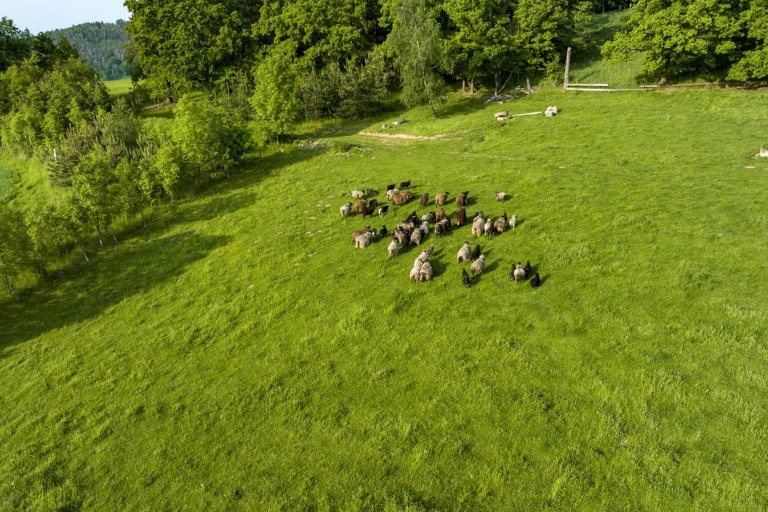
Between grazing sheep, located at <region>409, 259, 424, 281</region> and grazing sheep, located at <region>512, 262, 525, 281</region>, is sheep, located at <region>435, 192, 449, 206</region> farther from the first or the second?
grazing sheep, located at <region>512, 262, 525, 281</region>

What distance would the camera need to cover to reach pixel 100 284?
30406 mm

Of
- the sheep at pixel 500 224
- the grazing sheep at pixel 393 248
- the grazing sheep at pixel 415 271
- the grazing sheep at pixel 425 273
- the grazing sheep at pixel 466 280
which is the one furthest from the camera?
the sheep at pixel 500 224

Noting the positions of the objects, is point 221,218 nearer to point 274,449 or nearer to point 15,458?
point 15,458

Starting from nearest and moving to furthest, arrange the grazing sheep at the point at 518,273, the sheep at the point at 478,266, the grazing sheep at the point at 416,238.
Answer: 1. the grazing sheep at the point at 518,273
2. the sheep at the point at 478,266
3. the grazing sheep at the point at 416,238

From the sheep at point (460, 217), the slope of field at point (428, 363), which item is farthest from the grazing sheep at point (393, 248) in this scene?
the sheep at point (460, 217)

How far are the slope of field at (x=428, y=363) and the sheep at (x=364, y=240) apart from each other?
69 centimetres

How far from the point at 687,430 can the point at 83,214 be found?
41.7m

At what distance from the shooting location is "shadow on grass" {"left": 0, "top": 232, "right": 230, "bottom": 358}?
26.8 meters

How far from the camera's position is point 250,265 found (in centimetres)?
2870

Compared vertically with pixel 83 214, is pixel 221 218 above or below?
below

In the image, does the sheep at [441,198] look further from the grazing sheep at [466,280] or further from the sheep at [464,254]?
the grazing sheep at [466,280]

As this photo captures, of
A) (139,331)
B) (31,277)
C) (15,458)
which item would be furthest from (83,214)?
(15,458)

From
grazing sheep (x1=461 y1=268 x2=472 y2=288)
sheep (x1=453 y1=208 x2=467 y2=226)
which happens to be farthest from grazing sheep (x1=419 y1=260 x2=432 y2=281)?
sheep (x1=453 y1=208 x2=467 y2=226)

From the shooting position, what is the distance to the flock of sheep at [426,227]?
2192 cm
